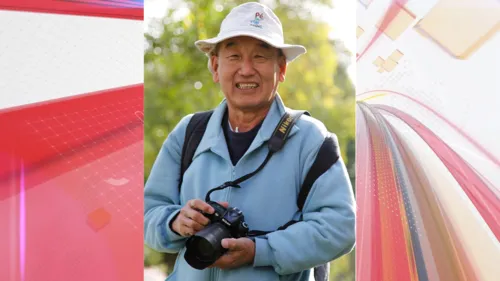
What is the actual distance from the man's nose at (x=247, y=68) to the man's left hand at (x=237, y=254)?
514mm

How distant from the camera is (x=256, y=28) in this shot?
2.16 metres

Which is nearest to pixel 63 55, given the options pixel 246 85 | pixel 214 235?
pixel 246 85

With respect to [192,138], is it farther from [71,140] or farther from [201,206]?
[71,140]

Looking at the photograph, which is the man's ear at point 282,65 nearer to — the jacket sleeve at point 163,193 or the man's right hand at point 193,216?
the jacket sleeve at point 163,193

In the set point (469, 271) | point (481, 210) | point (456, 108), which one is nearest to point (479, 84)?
point (456, 108)

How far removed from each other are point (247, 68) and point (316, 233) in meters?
0.55

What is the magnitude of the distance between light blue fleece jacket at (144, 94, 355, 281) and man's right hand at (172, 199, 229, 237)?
0.09 metres

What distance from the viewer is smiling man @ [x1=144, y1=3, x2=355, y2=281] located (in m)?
2.05

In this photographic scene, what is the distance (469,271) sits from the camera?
7.09ft

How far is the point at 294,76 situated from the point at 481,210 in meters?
0.88

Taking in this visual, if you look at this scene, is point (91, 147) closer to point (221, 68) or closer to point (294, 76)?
point (221, 68)

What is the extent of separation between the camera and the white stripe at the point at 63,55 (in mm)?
2342

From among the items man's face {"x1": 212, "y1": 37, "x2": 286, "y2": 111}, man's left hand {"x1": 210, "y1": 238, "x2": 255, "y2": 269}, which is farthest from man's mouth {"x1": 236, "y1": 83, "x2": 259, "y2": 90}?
man's left hand {"x1": 210, "y1": 238, "x2": 255, "y2": 269}

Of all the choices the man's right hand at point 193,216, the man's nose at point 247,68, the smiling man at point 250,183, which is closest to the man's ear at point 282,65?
the smiling man at point 250,183
